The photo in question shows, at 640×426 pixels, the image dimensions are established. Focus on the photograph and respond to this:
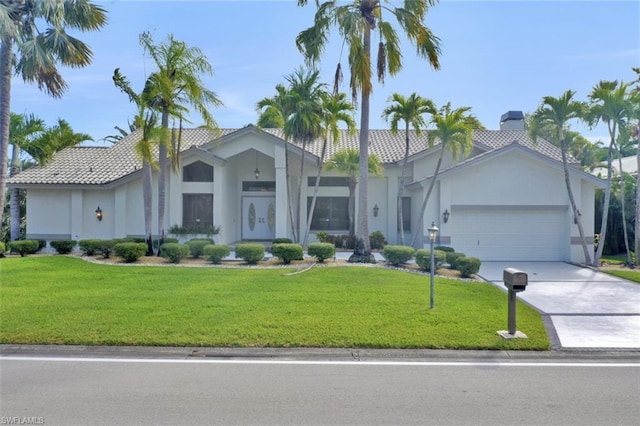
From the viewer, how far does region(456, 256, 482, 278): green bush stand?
12484mm

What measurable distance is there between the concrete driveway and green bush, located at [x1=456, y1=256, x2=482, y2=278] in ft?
2.15

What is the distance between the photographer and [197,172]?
1862 centimetres

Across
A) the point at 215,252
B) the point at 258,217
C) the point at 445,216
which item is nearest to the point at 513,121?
the point at 445,216

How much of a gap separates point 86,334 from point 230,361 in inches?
102

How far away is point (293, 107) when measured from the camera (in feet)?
52.4

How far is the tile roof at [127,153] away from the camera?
18781 millimetres

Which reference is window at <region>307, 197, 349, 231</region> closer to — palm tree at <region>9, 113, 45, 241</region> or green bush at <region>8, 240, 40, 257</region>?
green bush at <region>8, 240, 40, 257</region>

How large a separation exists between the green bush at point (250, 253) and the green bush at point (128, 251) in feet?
10.6

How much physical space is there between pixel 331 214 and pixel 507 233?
7768mm

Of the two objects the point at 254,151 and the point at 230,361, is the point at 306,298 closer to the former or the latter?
the point at 230,361

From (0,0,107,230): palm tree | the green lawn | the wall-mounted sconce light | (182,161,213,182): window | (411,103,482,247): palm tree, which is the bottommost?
the green lawn

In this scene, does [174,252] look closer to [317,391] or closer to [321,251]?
[321,251]

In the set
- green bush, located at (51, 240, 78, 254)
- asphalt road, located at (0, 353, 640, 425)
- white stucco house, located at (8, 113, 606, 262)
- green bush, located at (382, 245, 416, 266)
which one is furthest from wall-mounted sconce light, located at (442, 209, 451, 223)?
green bush, located at (51, 240, 78, 254)

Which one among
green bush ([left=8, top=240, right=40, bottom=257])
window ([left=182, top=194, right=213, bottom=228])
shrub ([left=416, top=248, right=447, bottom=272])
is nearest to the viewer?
shrub ([left=416, top=248, right=447, bottom=272])
